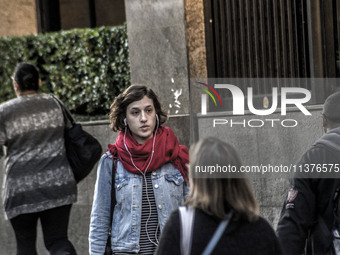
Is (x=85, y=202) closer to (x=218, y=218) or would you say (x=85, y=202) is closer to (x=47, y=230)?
(x=47, y=230)

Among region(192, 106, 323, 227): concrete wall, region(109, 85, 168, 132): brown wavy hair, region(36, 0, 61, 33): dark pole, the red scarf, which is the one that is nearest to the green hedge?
region(36, 0, 61, 33): dark pole

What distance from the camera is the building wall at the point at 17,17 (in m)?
9.92

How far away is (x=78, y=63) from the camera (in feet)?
29.5

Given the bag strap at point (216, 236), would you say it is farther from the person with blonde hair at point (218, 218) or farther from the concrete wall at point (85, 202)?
the concrete wall at point (85, 202)

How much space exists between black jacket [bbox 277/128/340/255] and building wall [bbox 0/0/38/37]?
6.98m

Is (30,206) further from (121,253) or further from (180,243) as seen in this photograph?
(180,243)

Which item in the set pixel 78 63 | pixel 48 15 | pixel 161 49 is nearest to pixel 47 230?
pixel 161 49

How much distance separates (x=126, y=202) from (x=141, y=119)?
552 millimetres

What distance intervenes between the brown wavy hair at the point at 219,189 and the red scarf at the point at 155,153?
128 centimetres

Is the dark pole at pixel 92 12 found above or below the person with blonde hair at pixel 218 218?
above

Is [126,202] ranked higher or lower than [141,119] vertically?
lower

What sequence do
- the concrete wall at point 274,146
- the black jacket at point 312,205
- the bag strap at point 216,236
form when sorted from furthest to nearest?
the concrete wall at point 274,146 → the black jacket at point 312,205 → the bag strap at point 216,236

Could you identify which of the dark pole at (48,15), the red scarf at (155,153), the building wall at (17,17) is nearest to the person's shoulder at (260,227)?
the red scarf at (155,153)

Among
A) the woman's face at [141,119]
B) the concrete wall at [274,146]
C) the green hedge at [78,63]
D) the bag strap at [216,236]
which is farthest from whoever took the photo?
the green hedge at [78,63]
